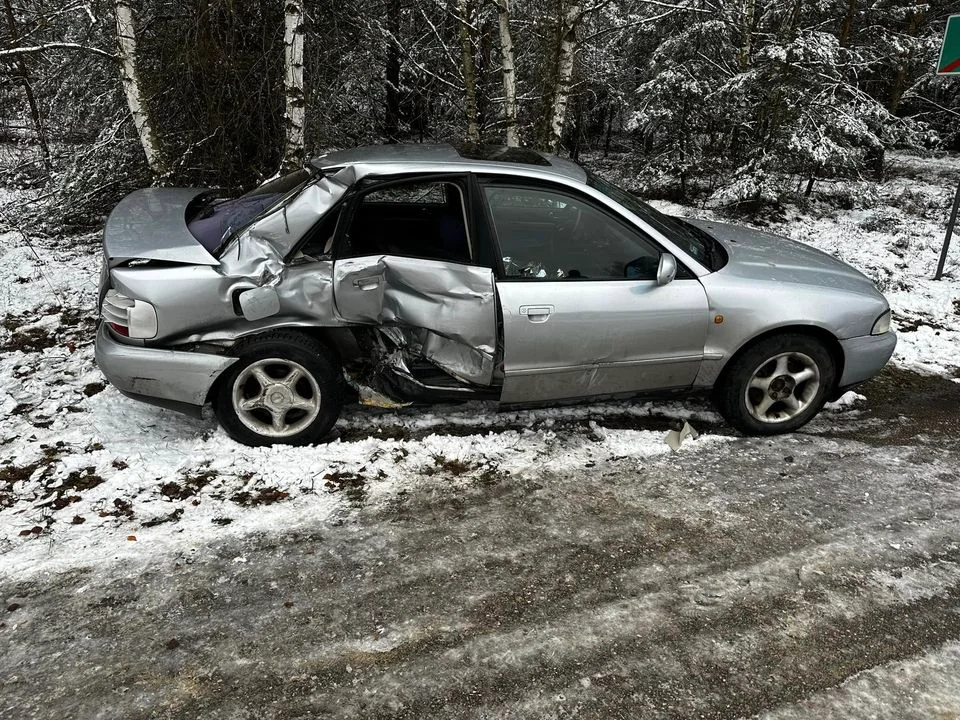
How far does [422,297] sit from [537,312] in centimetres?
66

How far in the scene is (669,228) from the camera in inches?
168

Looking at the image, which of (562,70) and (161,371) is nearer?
(161,371)

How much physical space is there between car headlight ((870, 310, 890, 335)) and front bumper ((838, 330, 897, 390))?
0.09ft

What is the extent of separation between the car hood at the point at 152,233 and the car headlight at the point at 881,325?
4.07 m

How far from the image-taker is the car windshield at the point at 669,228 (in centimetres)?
408

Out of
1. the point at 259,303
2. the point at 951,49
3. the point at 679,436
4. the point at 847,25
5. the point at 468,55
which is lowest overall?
the point at 679,436

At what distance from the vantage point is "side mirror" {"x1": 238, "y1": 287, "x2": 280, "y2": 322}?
3596mm

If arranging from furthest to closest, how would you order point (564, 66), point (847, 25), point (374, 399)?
1. point (847, 25)
2. point (564, 66)
3. point (374, 399)

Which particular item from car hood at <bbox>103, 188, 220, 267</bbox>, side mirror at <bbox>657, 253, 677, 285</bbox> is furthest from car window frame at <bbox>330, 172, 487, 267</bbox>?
side mirror at <bbox>657, 253, 677, 285</bbox>

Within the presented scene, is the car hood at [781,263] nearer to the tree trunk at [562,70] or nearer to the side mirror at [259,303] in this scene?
the side mirror at [259,303]

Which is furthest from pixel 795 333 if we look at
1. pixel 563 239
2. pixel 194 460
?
pixel 194 460

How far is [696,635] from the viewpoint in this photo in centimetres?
277

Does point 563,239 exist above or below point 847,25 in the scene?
below

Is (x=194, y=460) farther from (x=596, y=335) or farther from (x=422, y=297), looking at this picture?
(x=596, y=335)
